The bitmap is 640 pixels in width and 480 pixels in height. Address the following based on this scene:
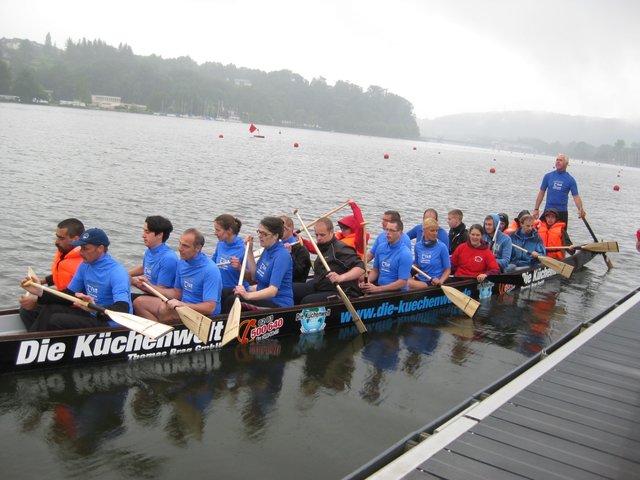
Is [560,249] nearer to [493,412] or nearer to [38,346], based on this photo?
[493,412]

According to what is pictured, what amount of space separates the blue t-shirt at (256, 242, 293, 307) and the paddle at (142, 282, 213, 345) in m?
1.31

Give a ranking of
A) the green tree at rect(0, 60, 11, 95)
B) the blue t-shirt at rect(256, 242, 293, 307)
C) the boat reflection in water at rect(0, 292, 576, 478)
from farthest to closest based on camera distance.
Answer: the green tree at rect(0, 60, 11, 95)
the blue t-shirt at rect(256, 242, 293, 307)
the boat reflection in water at rect(0, 292, 576, 478)

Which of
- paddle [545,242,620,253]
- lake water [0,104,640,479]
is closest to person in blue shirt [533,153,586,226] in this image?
paddle [545,242,620,253]

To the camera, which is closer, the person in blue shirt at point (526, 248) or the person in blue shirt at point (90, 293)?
the person in blue shirt at point (90, 293)

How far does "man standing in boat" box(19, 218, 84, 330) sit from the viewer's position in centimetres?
748

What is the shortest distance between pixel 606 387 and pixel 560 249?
29.1ft

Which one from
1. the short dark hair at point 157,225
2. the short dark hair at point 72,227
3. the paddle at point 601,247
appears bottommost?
the paddle at point 601,247

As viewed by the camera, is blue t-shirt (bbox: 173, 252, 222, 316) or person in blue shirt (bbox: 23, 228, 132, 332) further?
blue t-shirt (bbox: 173, 252, 222, 316)

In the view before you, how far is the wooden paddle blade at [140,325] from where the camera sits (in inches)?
279

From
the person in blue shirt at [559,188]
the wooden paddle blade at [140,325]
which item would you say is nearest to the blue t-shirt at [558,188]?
the person in blue shirt at [559,188]

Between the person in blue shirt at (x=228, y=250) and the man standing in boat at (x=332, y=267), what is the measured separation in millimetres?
1147

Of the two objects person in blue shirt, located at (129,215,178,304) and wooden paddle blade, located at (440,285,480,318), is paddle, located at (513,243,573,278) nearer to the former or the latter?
wooden paddle blade, located at (440,285,480,318)

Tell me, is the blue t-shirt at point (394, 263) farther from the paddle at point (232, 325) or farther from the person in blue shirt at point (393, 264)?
the paddle at point (232, 325)

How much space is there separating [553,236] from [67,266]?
1174 cm
